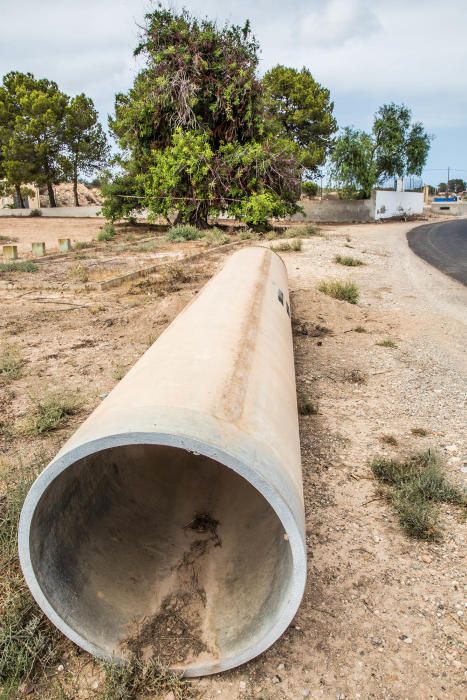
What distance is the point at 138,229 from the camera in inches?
963

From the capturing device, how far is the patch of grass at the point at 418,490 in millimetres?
3277

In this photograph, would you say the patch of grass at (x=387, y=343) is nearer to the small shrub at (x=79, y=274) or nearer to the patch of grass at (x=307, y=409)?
the patch of grass at (x=307, y=409)

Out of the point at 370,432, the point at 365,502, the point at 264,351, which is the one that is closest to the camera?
the point at 264,351

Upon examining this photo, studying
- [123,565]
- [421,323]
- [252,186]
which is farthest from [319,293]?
[252,186]

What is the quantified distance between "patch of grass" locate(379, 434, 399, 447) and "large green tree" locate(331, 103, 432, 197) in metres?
33.1

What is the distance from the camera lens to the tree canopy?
34.1 m

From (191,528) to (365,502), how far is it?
4.05 feet

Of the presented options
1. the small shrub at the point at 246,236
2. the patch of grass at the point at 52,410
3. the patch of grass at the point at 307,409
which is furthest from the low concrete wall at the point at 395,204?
the patch of grass at the point at 52,410

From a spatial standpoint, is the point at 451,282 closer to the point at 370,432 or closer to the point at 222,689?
the point at 370,432

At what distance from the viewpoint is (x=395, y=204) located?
137 ft

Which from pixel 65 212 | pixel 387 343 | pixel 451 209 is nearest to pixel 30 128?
pixel 65 212

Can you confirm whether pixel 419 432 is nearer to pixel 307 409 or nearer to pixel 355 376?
pixel 307 409

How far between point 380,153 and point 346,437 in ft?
133

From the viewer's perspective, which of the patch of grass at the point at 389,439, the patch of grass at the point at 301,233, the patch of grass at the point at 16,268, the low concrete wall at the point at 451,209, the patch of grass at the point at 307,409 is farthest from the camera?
the low concrete wall at the point at 451,209
